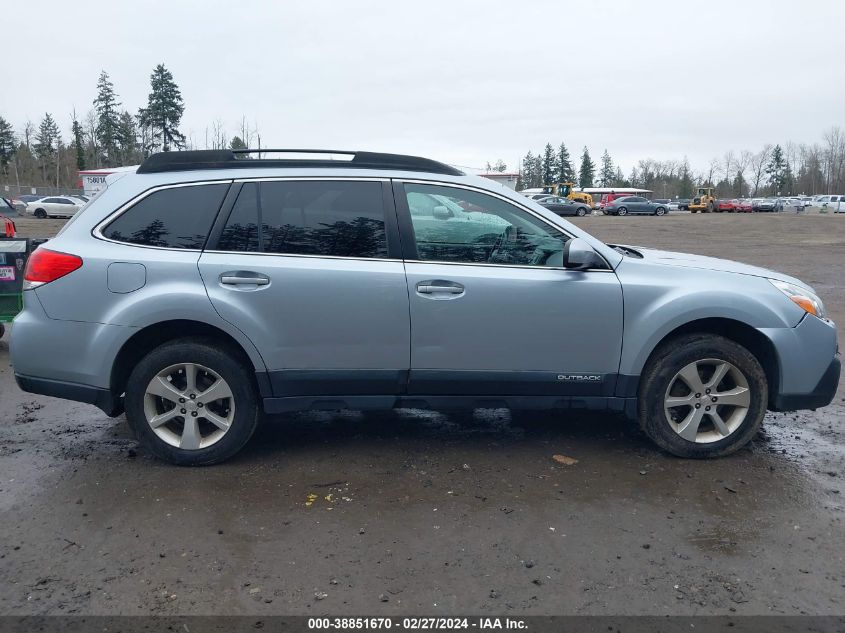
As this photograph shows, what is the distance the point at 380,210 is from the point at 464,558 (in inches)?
85.5

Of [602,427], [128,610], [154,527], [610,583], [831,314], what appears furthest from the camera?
[831,314]

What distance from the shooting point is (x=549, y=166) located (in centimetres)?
12888

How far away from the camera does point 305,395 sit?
14.4 ft

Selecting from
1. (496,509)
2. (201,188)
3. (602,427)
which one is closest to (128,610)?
(496,509)

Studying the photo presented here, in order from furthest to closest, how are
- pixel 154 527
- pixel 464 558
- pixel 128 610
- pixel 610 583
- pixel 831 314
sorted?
pixel 831 314 < pixel 154 527 < pixel 464 558 < pixel 610 583 < pixel 128 610

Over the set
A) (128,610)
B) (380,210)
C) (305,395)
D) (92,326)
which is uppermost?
(380,210)

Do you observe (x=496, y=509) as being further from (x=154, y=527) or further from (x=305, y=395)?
(x=154, y=527)

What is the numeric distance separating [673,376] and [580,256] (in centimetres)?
95

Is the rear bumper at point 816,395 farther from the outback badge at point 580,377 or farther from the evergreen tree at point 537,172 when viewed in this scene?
the evergreen tree at point 537,172

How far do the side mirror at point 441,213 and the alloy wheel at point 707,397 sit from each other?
1722mm

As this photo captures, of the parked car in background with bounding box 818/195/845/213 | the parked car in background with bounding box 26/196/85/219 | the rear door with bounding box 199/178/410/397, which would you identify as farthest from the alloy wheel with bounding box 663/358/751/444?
the parked car in background with bounding box 818/195/845/213

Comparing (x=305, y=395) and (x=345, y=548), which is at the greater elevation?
(x=305, y=395)

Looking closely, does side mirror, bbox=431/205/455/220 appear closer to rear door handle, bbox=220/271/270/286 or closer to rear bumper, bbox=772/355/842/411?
rear door handle, bbox=220/271/270/286

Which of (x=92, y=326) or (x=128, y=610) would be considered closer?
(x=128, y=610)
